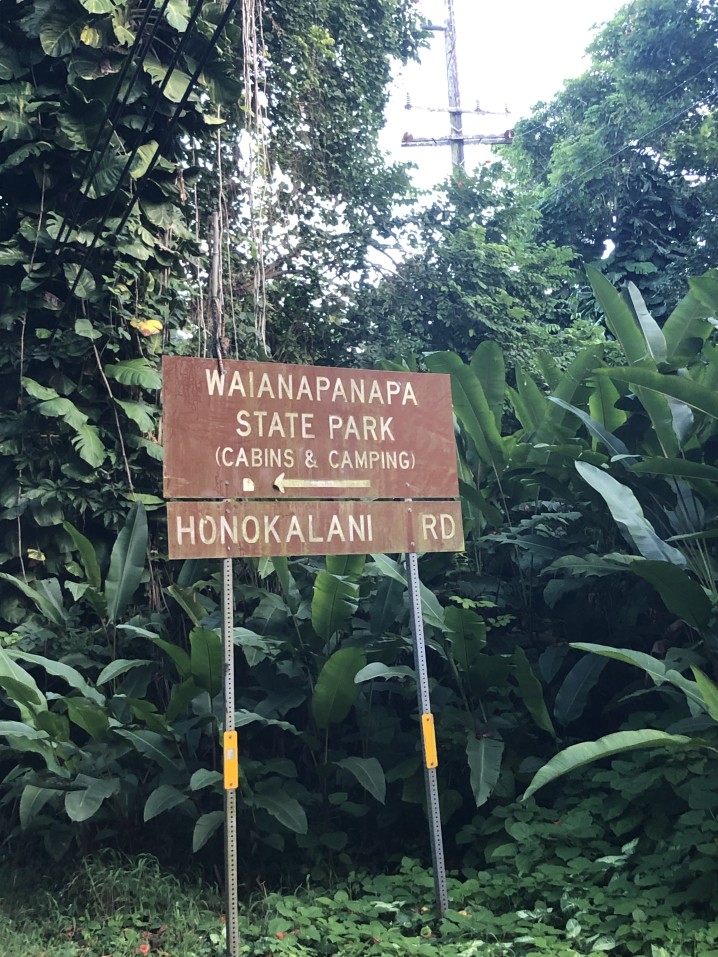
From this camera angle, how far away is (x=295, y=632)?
4.82m

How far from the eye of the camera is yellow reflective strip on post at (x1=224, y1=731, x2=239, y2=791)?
3295mm

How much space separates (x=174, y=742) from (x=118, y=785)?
335 millimetres

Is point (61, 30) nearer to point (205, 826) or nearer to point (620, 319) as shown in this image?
point (620, 319)

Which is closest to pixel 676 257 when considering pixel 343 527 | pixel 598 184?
pixel 598 184

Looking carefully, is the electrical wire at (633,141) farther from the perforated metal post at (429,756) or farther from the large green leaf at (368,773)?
the large green leaf at (368,773)

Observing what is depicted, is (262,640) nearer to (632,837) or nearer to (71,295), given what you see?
(632,837)

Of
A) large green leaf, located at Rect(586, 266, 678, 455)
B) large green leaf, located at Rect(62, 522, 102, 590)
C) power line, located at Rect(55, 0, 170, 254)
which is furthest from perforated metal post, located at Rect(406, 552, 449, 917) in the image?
power line, located at Rect(55, 0, 170, 254)

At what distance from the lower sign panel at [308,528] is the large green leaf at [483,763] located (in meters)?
0.93

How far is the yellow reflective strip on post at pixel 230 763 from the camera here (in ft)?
10.8

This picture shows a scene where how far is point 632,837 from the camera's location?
377cm

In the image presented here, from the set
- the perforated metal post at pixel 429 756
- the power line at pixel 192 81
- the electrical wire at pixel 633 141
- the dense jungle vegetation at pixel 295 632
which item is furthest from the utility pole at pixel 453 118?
the perforated metal post at pixel 429 756

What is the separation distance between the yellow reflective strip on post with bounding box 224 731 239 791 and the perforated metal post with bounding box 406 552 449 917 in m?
0.83

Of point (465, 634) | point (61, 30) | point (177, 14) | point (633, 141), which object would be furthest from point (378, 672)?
point (633, 141)

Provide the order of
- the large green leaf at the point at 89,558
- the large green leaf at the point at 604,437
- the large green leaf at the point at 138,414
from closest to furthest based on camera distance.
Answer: the large green leaf at the point at 604,437, the large green leaf at the point at 89,558, the large green leaf at the point at 138,414
